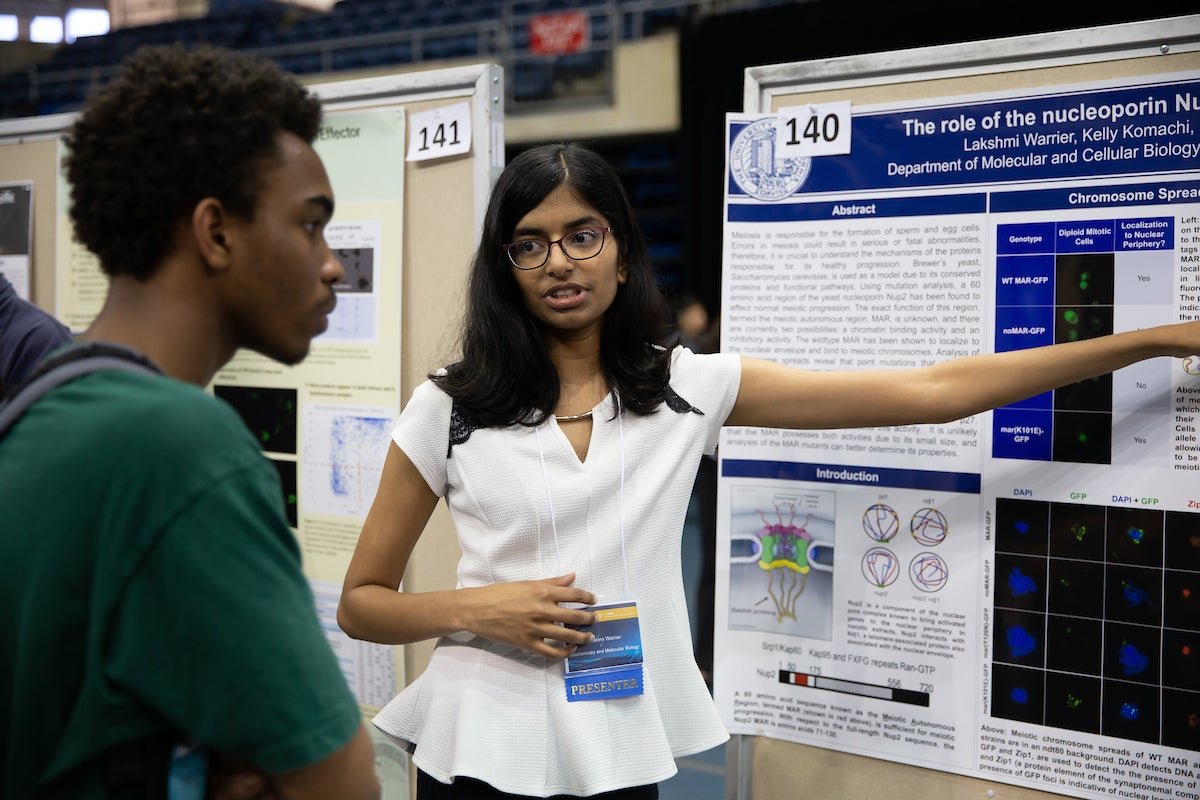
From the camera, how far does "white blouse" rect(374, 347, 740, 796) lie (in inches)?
52.7

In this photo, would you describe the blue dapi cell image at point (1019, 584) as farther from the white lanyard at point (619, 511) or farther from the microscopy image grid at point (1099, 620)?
the white lanyard at point (619, 511)

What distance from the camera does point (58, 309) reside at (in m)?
2.76

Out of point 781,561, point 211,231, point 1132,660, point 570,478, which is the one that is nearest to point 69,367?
point 211,231

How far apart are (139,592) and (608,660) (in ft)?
2.57

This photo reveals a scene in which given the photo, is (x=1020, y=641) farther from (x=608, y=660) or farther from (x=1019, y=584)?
(x=608, y=660)

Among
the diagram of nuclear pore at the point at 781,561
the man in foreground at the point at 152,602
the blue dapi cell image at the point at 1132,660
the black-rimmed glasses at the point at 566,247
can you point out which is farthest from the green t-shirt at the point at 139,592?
the blue dapi cell image at the point at 1132,660

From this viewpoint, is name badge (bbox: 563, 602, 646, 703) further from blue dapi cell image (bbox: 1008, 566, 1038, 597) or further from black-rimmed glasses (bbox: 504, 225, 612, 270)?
blue dapi cell image (bbox: 1008, 566, 1038, 597)

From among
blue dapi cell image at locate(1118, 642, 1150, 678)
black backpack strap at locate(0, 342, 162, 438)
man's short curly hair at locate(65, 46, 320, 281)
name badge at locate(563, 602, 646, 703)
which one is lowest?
blue dapi cell image at locate(1118, 642, 1150, 678)

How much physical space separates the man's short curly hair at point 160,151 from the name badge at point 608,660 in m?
0.78

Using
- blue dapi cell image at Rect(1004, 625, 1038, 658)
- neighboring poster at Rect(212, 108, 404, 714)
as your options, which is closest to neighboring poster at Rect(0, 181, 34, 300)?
neighboring poster at Rect(212, 108, 404, 714)

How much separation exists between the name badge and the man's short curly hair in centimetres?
78

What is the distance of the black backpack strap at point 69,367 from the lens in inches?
29.4

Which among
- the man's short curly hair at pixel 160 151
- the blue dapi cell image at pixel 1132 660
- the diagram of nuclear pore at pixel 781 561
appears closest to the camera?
the man's short curly hair at pixel 160 151

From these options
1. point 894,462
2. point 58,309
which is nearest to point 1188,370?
point 894,462
